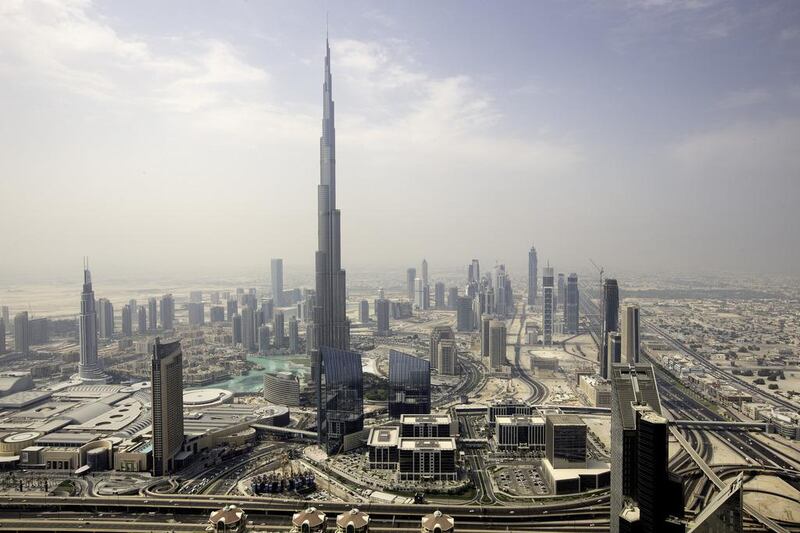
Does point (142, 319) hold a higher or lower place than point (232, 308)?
lower

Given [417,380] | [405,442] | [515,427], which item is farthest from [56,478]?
[515,427]

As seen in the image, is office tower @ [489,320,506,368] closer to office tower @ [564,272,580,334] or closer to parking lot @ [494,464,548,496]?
office tower @ [564,272,580,334]

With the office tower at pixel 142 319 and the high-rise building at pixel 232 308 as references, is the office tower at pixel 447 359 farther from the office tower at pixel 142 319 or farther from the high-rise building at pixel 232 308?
the office tower at pixel 142 319

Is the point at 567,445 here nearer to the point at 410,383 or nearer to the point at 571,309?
the point at 410,383

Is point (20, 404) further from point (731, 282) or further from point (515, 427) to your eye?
point (731, 282)

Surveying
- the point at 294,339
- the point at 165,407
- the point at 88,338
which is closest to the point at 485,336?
the point at 294,339
